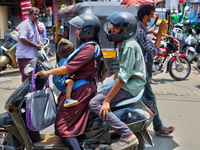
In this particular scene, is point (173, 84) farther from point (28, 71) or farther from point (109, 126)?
point (28, 71)

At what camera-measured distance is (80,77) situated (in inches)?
104

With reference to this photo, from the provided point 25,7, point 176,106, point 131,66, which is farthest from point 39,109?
point 25,7

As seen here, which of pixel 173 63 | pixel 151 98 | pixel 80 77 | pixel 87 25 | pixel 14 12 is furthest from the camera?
pixel 14 12

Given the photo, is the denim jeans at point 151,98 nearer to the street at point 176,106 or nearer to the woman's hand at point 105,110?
the street at point 176,106

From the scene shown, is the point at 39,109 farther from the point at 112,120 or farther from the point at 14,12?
the point at 14,12

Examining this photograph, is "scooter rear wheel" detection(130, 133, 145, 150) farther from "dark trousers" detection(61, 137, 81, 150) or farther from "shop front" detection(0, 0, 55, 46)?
"shop front" detection(0, 0, 55, 46)

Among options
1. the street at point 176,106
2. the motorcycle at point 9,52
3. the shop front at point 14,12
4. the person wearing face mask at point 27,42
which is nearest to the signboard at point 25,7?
the shop front at point 14,12

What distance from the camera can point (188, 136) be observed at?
3.70 meters

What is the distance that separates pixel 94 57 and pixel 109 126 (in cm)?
74

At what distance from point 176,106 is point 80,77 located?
296cm

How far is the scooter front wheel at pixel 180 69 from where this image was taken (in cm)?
680

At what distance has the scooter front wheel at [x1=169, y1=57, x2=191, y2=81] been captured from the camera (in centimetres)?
680

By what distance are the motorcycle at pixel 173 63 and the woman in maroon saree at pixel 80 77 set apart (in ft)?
14.0

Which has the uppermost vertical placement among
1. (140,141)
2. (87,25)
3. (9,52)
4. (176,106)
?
(87,25)
